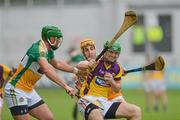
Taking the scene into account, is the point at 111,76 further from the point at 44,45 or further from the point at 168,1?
the point at 168,1

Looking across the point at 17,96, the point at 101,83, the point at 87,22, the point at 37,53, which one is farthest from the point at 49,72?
the point at 87,22

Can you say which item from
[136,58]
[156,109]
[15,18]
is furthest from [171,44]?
[156,109]

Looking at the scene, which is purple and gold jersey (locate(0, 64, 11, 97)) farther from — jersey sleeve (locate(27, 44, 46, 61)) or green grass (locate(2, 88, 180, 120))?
green grass (locate(2, 88, 180, 120))

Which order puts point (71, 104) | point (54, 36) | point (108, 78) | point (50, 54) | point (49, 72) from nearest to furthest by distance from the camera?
point (49, 72) → point (108, 78) → point (54, 36) → point (50, 54) → point (71, 104)

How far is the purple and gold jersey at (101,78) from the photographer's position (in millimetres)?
12922

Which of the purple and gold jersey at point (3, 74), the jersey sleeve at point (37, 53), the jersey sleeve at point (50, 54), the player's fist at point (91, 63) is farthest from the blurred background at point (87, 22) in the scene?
the jersey sleeve at point (37, 53)

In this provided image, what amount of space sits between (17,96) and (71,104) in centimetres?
1392

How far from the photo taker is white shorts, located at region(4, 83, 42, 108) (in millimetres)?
12984

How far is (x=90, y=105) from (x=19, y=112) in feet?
4.04

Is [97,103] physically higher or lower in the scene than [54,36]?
lower

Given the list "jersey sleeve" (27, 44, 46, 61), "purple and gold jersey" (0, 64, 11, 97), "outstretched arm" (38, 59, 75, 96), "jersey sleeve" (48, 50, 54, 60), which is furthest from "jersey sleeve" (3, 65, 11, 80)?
"outstretched arm" (38, 59, 75, 96)

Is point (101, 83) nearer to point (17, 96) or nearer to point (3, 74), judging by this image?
point (17, 96)

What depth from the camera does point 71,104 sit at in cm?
2686

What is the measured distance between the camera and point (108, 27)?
42406mm
